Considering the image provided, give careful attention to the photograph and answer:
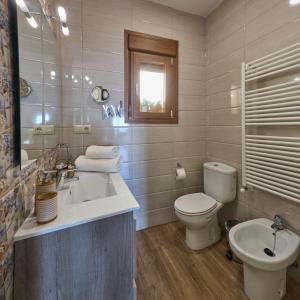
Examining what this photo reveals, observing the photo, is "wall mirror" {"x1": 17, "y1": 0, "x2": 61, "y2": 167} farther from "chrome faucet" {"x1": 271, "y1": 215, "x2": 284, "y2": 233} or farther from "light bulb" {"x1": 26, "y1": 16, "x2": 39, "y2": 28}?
"chrome faucet" {"x1": 271, "y1": 215, "x2": 284, "y2": 233}

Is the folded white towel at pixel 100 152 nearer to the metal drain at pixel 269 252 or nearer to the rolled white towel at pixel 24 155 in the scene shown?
the rolled white towel at pixel 24 155

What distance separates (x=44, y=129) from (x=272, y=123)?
1.69m

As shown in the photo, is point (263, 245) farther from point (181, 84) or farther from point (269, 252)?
point (181, 84)

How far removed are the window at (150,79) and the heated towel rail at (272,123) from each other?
2.49ft

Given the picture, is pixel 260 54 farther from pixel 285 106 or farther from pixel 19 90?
pixel 19 90

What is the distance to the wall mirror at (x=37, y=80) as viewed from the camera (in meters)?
0.82

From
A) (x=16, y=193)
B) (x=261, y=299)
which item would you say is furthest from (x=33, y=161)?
(x=261, y=299)

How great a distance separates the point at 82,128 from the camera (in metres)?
1.68

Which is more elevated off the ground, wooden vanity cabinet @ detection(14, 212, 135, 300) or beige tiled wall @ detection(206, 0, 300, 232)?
beige tiled wall @ detection(206, 0, 300, 232)

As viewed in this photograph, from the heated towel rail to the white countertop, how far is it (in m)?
1.17

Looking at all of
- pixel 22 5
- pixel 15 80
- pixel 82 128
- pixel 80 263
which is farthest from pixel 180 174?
pixel 22 5

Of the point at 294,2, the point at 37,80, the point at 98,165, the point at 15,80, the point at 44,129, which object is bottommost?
the point at 98,165

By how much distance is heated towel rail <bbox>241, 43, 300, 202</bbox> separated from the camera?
123 centimetres

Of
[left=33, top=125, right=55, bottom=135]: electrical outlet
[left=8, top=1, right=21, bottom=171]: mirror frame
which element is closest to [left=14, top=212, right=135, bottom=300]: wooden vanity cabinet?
[left=8, top=1, right=21, bottom=171]: mirror frame
